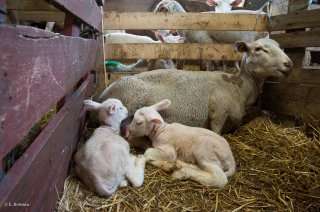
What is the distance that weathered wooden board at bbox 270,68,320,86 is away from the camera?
3.51 metres

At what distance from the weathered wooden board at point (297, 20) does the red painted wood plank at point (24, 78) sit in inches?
125

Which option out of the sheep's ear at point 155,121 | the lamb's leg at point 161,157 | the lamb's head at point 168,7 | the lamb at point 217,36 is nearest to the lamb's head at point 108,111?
the sheep's ear at point 155,121

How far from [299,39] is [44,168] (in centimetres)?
351

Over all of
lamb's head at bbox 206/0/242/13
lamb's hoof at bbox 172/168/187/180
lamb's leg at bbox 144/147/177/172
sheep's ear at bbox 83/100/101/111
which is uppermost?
lamb's head at bbox 206/0/242/13

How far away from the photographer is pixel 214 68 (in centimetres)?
626

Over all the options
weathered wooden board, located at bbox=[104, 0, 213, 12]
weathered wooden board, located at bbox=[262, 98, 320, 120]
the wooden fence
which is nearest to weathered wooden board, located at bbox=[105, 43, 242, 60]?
weathered wooden board, located at bbox=[262, 98, 320, 120]

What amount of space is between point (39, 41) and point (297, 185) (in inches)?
92.8

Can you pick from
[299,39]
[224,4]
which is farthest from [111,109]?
[224,4]

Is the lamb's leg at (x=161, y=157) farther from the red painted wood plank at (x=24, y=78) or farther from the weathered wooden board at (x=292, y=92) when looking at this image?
the weathered wooden board at (x=292, y=92)

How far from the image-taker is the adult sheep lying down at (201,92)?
11.4 ft

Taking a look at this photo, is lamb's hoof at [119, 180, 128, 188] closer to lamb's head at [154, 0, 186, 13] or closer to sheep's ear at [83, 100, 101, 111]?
sheep's ear at [83, 100, 101, 111]

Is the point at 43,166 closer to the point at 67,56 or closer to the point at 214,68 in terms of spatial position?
the point at 67,56

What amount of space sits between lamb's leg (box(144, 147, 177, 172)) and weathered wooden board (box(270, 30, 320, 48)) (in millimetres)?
2227

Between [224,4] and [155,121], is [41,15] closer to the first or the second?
[155,121]
